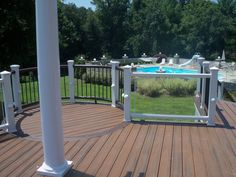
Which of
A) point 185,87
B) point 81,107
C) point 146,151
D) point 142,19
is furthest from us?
point 142,19

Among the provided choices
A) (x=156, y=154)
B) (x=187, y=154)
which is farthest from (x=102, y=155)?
(x=187, y=154)

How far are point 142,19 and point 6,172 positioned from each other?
2933 cm

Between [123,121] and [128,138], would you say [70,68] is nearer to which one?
[123,121]

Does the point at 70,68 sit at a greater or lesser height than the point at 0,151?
greater

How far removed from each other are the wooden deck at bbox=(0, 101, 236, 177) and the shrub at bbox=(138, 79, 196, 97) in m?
7.14

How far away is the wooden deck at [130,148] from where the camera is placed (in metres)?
3.49

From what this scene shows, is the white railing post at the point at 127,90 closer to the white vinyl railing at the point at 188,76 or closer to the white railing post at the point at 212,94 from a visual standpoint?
the white vinyl railing at the point at 188,76

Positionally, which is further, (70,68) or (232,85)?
(232,85)

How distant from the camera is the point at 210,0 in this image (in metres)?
32.5

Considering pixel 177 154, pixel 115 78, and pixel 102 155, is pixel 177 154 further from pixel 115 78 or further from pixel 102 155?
pixel 115 78

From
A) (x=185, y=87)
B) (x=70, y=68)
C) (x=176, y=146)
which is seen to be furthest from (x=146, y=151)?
(x=185, y=87)

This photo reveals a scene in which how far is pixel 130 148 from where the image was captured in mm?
4133

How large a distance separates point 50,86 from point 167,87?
10008 millimetres

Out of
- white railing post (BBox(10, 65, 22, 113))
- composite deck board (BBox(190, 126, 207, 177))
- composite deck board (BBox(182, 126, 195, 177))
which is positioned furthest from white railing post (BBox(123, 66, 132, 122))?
white railing post (BBox(10, 65, 22, 113))
